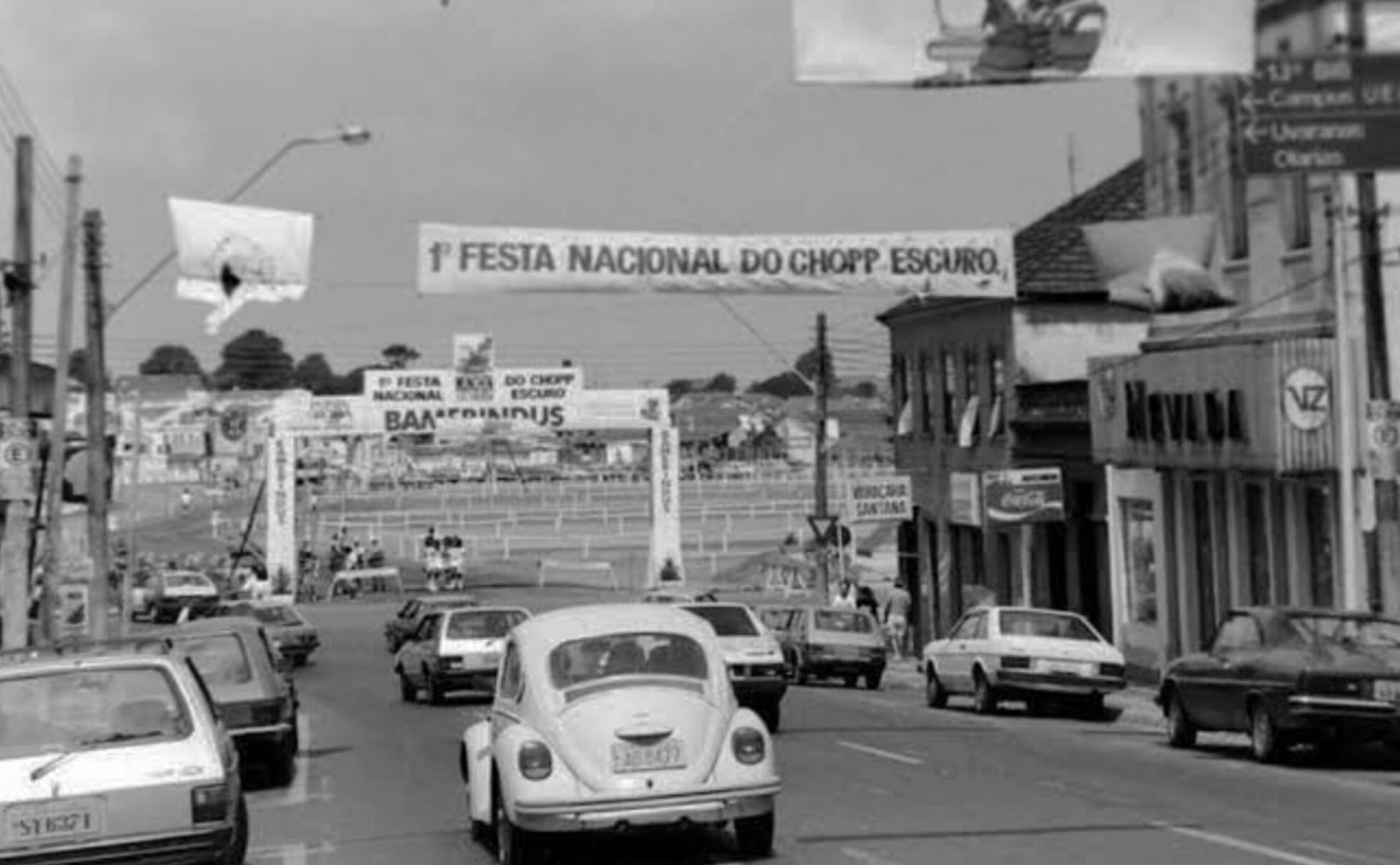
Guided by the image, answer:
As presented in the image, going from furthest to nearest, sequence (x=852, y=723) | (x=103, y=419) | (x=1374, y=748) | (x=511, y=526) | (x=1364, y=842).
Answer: (x=511, y=526) < (x=103, y=419) < (x=852, y=723) < (x=1374, y=748) < (x=1364, y=842)

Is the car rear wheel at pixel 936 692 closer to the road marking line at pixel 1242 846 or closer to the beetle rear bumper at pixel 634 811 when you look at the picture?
the road marking line at pixel 1242 846

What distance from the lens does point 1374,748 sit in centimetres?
2086

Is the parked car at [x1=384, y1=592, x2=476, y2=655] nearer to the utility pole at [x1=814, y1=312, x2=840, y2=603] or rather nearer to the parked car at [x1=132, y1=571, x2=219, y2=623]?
the utility pole at [x1=814, y1=312, x2=840, y2=603]

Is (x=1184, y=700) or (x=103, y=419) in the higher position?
(x=103, y=419)

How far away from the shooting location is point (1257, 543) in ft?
95.9

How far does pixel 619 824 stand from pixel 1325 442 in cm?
1612

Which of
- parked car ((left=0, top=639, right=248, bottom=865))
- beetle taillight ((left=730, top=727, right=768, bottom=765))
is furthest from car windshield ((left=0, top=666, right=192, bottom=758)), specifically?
beetle taillight ((left=730, top=727, right=768, bottom=765))

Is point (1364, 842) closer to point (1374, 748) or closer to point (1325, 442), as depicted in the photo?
point (1374, 748)

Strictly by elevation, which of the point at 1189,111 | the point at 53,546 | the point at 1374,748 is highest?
the point at 1189,111

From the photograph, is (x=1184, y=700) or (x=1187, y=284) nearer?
(x=1184, y=700)

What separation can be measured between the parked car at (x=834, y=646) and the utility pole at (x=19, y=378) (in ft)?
44.2

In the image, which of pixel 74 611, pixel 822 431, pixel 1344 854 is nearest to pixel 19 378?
pixel 74 611

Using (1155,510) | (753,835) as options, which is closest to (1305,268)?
(1155,510)

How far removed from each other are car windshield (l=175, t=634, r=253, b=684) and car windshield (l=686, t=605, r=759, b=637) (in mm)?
6571
